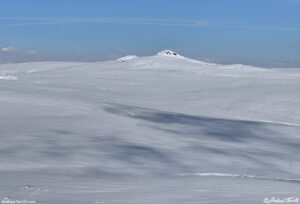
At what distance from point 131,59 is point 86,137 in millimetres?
50043

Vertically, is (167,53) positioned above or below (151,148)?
above

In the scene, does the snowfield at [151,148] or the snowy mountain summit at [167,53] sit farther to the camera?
the snowy mountain summit at [167,53]

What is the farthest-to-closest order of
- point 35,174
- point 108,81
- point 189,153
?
point 108,81
point 189,153
point 35,174

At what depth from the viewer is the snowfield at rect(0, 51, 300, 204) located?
9.87 metres

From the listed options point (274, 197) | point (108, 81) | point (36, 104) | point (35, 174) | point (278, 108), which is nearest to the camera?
point (274, 197)

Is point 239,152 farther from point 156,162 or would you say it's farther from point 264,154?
point 156,162

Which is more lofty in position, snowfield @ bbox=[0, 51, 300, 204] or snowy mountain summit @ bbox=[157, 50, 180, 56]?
snowy mountain summit @ bbox=[157, 50, 180, 56]

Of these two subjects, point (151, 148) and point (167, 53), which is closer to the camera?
point (151, 148)

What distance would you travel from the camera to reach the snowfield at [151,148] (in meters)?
9.87

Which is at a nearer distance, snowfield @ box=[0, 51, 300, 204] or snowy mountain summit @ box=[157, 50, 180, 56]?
snowfield @ box=[0, 51, 300, 204]

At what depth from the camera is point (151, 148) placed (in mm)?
15781

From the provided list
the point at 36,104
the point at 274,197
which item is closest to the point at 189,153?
the point at 274,197

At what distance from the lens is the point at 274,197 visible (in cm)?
904

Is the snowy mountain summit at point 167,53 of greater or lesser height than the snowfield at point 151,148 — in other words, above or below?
above
